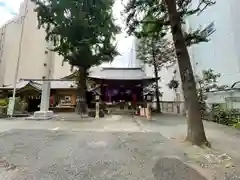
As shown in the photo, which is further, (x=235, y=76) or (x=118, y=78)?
(x=118, y=78)

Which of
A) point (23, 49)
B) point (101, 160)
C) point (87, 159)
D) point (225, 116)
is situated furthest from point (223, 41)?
point (23, 49)

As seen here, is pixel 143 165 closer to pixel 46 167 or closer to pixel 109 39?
pixel 46 167

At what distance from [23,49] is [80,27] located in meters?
16.1

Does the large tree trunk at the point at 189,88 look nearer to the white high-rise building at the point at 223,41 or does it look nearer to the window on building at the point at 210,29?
the white high-rise building at the point at 223,41

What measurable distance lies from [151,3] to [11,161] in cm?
781

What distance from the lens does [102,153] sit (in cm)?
576

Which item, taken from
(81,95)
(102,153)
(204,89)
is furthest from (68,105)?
(102,153)

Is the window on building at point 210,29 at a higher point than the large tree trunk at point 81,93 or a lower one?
higher

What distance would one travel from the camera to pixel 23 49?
99.2ft

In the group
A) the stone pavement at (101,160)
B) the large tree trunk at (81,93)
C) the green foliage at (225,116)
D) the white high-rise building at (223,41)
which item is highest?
the white high-rise building at (223,41)

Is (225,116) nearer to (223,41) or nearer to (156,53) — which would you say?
(223,41)

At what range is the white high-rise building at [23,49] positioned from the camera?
98.6 feet

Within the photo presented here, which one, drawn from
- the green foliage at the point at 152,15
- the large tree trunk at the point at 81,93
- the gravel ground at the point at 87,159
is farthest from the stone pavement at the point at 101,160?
the large tree trunk at the point at 81,93

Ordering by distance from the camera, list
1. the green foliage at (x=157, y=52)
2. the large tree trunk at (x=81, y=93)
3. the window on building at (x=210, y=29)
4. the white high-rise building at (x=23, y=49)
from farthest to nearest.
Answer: the white high-rise building at (x=23, y=49)
the green foliage at (x=157, y=52)
the large tree trunk at (x=81, y=93)
the window on building at (x=210, y=29)
